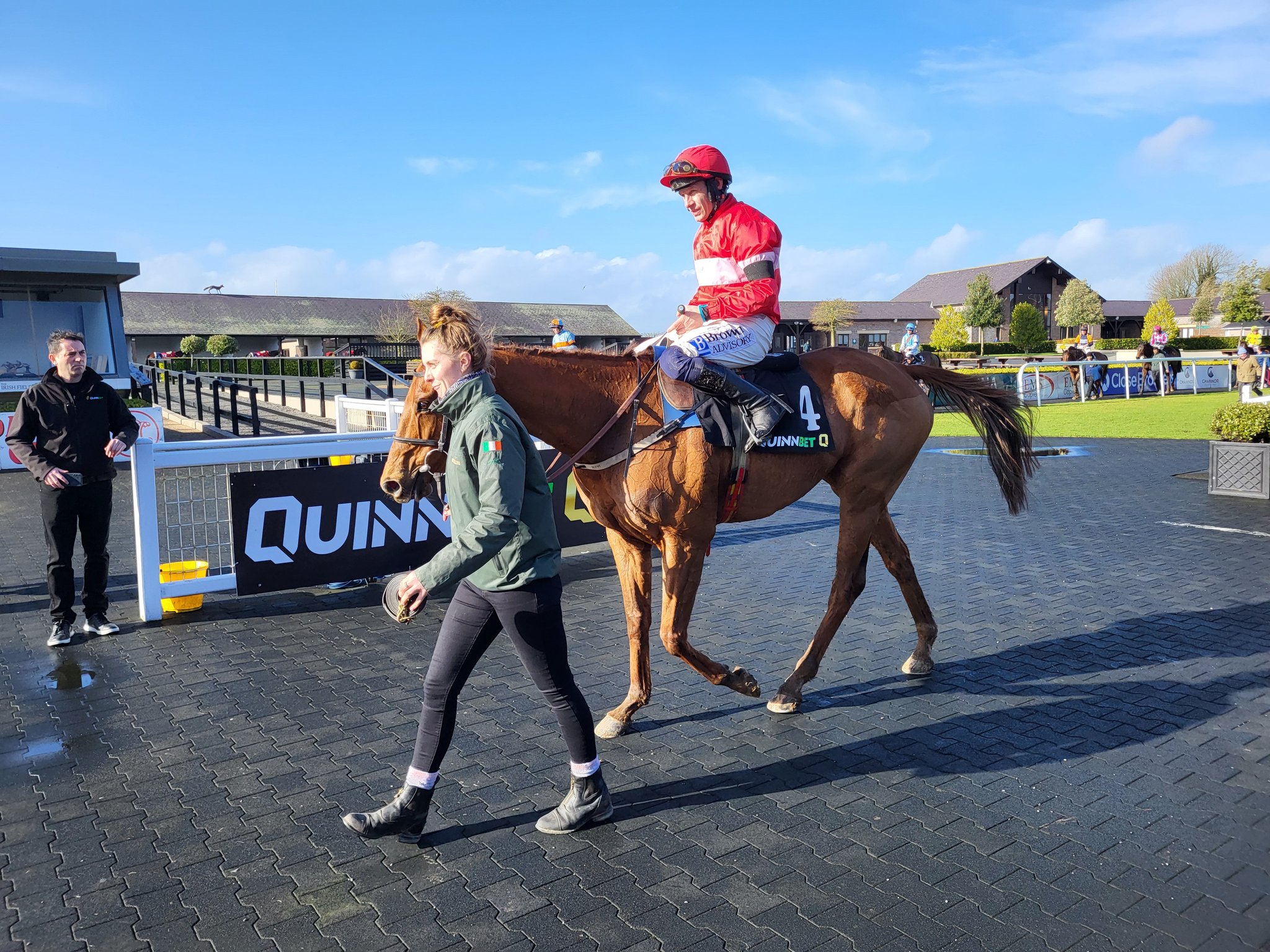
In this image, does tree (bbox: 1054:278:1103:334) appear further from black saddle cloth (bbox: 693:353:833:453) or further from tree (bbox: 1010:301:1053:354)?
black saddle cloth (bbox: 693:353:833:453)

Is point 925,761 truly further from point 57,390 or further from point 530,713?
point 57,390

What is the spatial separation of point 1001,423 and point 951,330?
57.6 m

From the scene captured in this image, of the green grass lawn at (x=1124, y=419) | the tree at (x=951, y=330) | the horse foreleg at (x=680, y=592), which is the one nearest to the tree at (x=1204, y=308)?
the tree at (x=951, y=330)

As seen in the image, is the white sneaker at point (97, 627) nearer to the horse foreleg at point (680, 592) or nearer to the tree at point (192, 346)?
the horse foreleg at point (680, 592)

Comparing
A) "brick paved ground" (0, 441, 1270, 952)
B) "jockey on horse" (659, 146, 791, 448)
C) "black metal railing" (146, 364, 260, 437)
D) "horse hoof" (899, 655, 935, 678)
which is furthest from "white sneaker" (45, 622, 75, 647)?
"black metal railing" (146, 364, 260, 437)

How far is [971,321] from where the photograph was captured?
195 ft

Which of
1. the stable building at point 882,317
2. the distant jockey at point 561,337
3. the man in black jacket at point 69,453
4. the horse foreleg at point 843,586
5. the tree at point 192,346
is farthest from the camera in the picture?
the stable building at point 882,317

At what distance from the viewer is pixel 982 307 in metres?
59.3

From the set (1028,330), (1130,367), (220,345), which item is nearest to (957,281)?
(1028,330)

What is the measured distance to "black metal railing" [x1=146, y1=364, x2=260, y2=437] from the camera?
643 inches

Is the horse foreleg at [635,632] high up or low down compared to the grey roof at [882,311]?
down

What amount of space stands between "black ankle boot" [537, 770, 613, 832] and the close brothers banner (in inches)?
146

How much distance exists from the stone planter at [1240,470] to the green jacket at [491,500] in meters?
11.5

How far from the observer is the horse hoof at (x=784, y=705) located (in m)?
4.82
